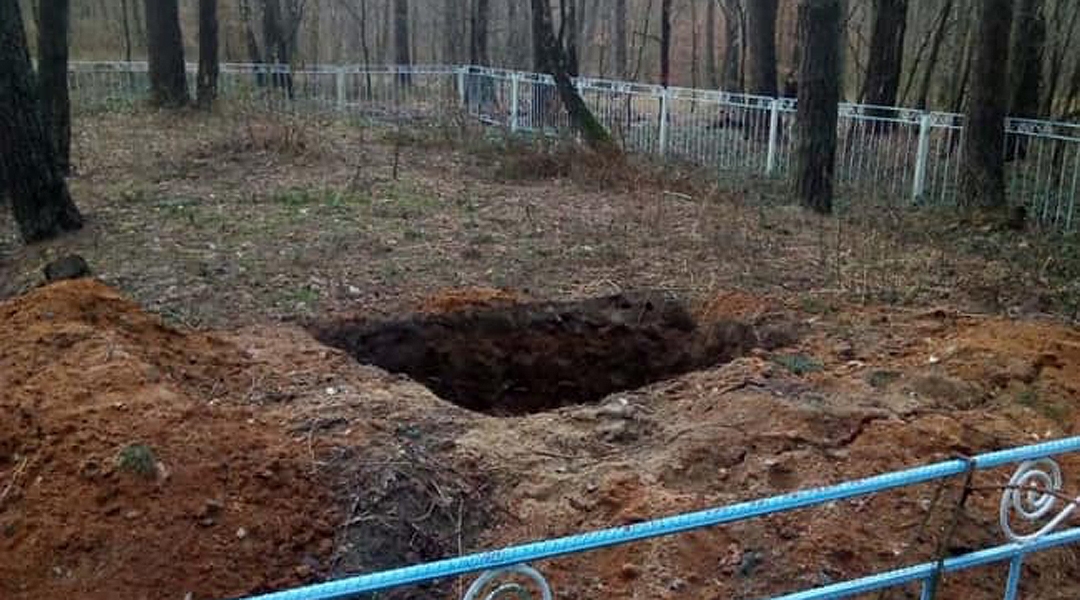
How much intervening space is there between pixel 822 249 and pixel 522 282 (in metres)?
2.64

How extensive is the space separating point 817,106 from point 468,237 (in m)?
4.27

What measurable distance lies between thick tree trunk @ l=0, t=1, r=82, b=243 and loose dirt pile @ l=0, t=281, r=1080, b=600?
8.62ft

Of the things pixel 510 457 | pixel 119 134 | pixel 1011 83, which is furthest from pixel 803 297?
pixel 119 134

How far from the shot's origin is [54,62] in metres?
9.66

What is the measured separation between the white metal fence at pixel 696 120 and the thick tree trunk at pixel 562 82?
0.48m

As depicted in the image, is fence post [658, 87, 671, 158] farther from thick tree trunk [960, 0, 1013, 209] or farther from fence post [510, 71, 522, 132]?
thick tree trunk [960, 0, 1013, 209]

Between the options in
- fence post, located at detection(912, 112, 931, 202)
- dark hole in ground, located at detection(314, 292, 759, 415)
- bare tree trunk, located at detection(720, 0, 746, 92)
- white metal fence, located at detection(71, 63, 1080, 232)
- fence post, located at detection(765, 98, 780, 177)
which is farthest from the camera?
bare tree trunk, located at detection(720, 0, 746, 92)

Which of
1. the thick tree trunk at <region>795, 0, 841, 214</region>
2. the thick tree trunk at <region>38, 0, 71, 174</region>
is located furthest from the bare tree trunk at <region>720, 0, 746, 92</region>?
the thick tree trunk at <region>38, 0, 71, 174</region>

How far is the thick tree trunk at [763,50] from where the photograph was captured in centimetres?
1667

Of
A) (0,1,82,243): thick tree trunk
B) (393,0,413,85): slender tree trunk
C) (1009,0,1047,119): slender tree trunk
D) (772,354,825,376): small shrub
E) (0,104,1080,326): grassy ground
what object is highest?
(393,0,413,85): slender tree trunk

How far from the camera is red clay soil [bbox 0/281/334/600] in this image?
344cm

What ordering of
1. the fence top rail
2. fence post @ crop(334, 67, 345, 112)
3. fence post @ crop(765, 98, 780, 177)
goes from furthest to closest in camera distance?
fence post @ crop(334, 67, 345, 112)
fence post @ crop(765, 98, 780, 177)
the fence top rail

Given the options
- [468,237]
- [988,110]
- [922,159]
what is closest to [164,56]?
[468,237]

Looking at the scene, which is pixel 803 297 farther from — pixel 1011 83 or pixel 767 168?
pixel 1011 83
